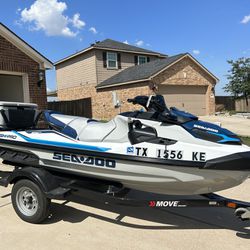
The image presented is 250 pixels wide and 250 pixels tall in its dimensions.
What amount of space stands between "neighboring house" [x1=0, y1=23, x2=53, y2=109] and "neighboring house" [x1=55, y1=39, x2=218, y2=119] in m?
9.91

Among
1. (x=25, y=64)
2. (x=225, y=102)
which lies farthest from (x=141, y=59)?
(x=25, y=64)

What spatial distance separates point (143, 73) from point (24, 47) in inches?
509

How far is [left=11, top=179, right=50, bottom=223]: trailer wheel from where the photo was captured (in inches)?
168

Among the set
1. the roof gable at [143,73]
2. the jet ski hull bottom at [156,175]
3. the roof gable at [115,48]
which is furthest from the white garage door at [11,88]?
the roof gable at [115,48]

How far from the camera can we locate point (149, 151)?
3.67 meters

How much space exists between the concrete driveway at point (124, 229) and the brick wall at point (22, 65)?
22.9ft

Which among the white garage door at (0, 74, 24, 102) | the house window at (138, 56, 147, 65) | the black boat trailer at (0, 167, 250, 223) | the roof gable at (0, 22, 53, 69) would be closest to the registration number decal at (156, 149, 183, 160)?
the black boat trailer at (0, 167, 250, 223)

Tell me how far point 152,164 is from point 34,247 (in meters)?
1.57

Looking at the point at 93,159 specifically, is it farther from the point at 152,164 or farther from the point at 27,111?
the point at 27,111

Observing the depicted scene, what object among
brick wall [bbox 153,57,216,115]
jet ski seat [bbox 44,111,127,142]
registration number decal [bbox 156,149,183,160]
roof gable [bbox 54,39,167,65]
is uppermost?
roof gable [bbox 54,39,167,65]

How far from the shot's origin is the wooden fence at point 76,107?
21.5 meters

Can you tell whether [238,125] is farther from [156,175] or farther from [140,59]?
[156,175]

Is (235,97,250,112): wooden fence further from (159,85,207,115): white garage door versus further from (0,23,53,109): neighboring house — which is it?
(0,23,53,109): neighboring house

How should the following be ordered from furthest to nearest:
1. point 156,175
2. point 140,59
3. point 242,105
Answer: point 242,105 < point 140,59 < point 156,175
